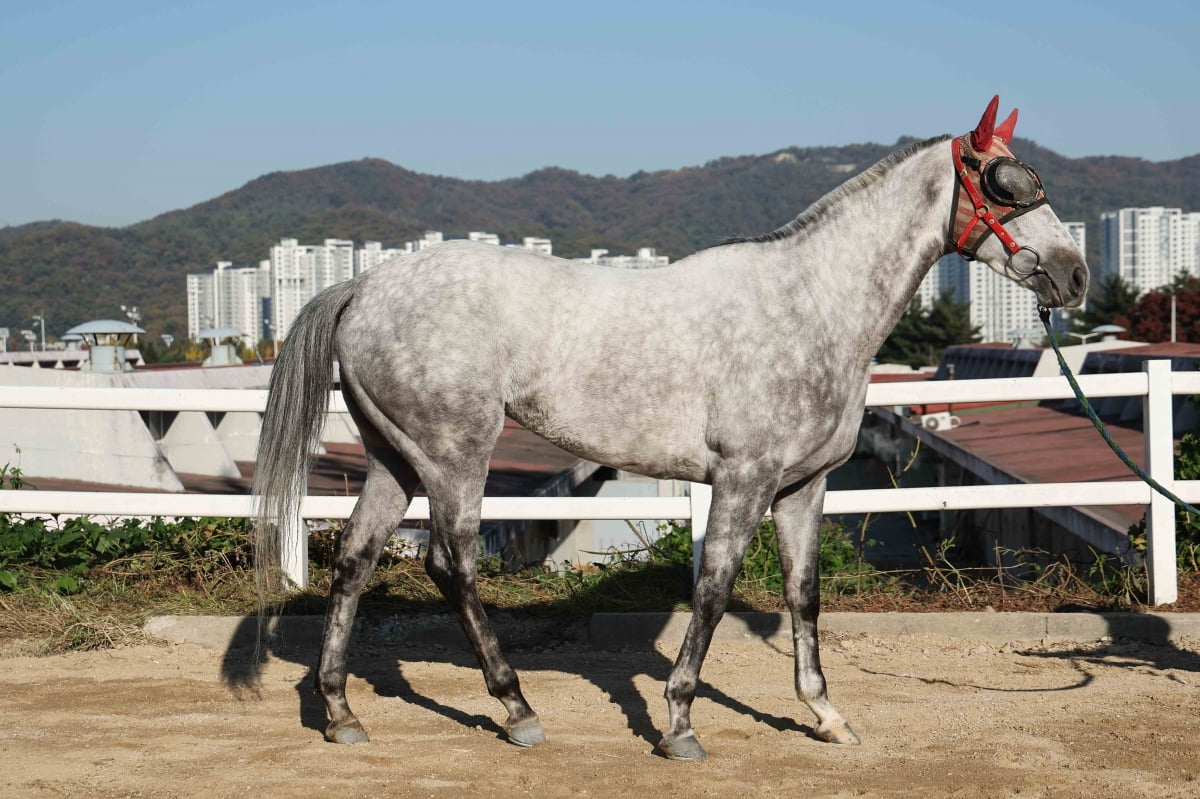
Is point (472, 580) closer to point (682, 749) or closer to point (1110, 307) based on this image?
point (682, 749)

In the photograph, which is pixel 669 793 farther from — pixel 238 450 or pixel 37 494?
pixel 238 450

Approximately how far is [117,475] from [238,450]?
17.1 feet

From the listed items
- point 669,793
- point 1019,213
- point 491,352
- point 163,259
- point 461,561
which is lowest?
point 669,793

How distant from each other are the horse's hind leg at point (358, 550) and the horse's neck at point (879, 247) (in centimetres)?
174

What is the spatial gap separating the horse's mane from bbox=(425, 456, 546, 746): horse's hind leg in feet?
4.64

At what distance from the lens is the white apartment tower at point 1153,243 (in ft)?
529

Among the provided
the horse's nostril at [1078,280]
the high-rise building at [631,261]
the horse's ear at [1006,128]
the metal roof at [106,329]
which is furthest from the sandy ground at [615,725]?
the metal roof at [106,329]

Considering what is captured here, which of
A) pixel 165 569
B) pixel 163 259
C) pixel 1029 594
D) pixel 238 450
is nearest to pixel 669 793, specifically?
pixel 1029 594

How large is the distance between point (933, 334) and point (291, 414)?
76693mm

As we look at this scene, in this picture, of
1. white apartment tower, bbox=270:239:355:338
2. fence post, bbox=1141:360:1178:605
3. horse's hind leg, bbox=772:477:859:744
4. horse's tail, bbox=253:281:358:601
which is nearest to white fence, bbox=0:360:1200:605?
fence post, bbox=1141:360:1178:605

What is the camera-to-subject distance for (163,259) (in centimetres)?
17375

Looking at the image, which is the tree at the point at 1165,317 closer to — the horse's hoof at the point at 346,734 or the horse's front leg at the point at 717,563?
the horse's front leg at the point at 717,563

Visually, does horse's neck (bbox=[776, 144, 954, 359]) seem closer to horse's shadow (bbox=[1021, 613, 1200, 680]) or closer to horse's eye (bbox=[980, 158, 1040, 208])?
horse's eye (bbox=[980, 158, 1040, 208])

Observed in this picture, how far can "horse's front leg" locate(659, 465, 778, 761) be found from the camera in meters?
4.13
